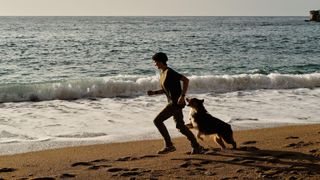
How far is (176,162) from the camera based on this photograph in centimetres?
688

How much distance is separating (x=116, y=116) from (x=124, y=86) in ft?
17.2

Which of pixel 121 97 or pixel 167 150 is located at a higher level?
pixel 167 150

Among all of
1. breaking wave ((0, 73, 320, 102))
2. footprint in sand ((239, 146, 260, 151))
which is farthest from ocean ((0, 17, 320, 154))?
footprint in sand ((239, 146, 260, 151))

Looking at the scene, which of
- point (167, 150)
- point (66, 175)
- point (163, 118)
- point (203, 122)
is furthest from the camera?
point (167, 150)

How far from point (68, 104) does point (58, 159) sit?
657cm

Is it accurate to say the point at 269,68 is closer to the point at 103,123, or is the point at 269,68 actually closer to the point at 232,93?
the point at 232,93

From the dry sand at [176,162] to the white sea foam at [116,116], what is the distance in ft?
3.03

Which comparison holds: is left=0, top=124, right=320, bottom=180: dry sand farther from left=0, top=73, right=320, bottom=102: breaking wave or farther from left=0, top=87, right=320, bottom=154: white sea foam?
left=0, top=73, right=320, bottom=102: breaking wave

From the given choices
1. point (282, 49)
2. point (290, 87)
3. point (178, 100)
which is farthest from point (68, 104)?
point (282, 49)

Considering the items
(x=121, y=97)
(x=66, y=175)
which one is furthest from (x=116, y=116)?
(x=66, y=175)

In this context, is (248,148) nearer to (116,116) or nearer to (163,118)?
(163,118)

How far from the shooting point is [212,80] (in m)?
18.3

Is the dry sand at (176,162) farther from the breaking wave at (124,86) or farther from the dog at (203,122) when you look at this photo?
the breaking wave at (124,86)

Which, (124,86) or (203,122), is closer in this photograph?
(203,122)
